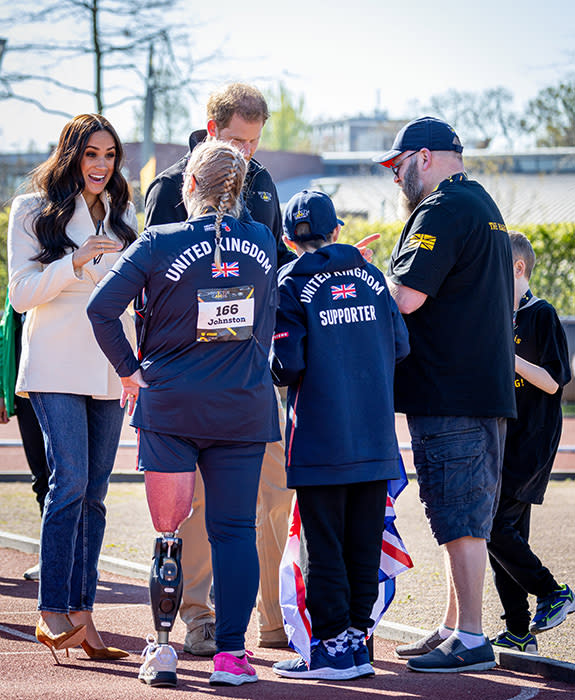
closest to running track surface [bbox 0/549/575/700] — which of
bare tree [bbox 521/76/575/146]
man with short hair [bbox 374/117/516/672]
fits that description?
man with short hair [bbox 374/117/516/672]

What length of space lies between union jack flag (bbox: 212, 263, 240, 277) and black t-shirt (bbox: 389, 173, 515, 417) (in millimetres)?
916

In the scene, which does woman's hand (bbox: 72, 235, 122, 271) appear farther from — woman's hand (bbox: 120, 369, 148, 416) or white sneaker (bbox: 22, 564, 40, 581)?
white sneaker (bbox: 22, 564, 40, 581)

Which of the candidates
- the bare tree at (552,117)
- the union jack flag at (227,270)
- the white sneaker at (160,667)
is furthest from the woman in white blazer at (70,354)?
the bare tree at (552,117)

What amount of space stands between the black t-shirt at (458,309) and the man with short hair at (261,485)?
79 cm

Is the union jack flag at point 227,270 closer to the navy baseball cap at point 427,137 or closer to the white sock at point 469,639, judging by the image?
the navy baseball cap at point 427,137

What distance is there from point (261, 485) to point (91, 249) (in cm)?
147

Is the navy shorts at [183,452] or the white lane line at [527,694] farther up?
the navy shorts at [183,452]

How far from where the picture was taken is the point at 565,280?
70.1 ft

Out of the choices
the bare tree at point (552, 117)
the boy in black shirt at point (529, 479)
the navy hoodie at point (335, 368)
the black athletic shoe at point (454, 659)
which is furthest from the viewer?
the bare tree at point (552, 117)

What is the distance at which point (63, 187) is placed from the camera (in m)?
4.77

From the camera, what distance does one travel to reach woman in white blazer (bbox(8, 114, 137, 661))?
14.8 feet

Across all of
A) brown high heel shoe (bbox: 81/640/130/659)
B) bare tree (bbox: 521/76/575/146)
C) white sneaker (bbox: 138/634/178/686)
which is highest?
bare tree (bbox: 521/76/575/146)

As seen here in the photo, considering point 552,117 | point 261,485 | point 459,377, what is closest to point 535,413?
point 459,377

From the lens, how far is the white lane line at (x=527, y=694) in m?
4.18
